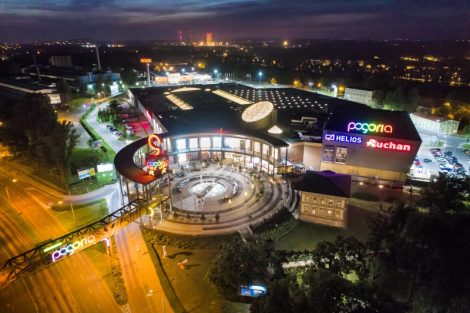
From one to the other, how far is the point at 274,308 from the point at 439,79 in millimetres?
197557

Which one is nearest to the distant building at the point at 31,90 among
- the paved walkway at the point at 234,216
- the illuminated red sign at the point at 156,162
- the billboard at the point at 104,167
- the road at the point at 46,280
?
the billboard at the point at 104,167

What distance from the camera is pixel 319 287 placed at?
20109 mm

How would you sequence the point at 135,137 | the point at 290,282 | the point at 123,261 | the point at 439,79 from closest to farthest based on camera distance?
the point at 290,282 < the point at 123,261 < the point at 135,137 < the point at 439,79

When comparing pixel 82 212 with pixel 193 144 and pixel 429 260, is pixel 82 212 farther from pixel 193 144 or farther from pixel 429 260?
pixel 429 260

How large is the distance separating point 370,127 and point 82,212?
48.6m

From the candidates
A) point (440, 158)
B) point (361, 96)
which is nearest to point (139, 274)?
point (440, 158)

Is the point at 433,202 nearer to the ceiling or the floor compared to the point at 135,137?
nearer to the ceiling

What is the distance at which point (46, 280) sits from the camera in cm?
3209

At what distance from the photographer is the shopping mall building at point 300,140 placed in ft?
168

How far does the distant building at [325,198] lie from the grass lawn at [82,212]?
2958 cm

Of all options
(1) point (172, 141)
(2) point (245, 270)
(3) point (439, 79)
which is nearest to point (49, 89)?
(1) point (172, 141)

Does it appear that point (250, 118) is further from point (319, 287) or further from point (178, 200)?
point (319, 287)

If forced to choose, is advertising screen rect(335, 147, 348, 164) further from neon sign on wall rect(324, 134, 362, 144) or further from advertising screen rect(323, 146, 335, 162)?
neon sign on wall rect(324, 134, 362, 144)

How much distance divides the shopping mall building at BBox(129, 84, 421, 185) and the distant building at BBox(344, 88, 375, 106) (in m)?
45.2
